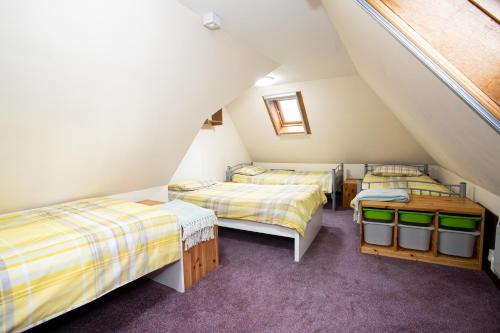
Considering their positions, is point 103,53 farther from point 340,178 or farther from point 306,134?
point 340,178

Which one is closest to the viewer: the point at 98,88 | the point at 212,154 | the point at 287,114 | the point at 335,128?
the point at 98,88

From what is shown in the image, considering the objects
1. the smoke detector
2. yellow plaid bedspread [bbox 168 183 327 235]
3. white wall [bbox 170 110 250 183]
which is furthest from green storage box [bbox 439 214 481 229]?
white wall [bbox 170 110 250 183]

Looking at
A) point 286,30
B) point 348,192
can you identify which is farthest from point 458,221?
point 286,30

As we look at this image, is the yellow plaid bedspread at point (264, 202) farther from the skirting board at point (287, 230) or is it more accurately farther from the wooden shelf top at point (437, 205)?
the wooden shelf top at point (437, 205)

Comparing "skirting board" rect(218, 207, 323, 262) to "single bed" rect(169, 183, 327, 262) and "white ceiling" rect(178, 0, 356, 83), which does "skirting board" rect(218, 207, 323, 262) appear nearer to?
"single bed" rect(169, 183, 327, 262)

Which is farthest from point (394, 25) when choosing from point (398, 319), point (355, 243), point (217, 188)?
point (217, 188)

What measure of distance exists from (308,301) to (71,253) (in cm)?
169

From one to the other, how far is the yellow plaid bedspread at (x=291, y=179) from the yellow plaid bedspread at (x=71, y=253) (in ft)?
9.75

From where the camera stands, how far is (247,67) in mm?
2977

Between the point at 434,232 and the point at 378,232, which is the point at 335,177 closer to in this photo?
the point at 378,232

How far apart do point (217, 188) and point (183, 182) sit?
19.2 inches

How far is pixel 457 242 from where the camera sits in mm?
2584

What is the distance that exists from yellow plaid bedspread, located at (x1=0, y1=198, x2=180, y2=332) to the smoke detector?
1.57 metres

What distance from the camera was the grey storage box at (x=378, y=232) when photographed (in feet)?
9.34
